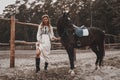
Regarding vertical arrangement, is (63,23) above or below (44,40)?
above

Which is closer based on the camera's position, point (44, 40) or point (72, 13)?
point (44, 40)

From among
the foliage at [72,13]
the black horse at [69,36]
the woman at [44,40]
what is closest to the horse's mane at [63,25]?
the black horse at [69,36]

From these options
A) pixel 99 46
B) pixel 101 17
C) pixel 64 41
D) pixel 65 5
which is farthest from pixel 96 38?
pixel 65 5

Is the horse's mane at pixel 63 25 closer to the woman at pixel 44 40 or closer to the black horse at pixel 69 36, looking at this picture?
the black horse at pixel 69 36

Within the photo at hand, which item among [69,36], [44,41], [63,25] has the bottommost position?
[44,41]

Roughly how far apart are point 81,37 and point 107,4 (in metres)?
38.3

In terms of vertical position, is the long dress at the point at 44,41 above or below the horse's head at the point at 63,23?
below

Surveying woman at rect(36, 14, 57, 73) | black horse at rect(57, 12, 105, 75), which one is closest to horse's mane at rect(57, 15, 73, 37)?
black horse at rect(57, 12, 105, 75)

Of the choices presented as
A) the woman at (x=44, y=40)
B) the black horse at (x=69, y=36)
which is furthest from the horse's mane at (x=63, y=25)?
Result: the woman at (x=44, y=40)

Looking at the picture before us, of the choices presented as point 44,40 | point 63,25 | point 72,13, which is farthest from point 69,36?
point 72,13

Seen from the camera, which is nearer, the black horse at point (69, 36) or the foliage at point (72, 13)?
the black horse at point (69, 36)

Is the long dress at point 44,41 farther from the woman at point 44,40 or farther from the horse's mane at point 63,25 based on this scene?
the horse's mane at point 63,25

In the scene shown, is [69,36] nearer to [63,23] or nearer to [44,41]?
[63,23]

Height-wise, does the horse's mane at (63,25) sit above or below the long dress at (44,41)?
above
